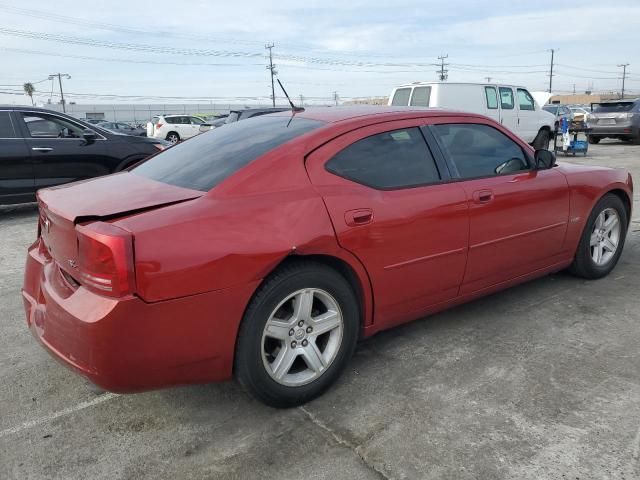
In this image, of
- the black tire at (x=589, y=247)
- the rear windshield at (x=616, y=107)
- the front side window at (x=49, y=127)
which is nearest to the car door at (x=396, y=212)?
the black tire at (x=589, y=247)

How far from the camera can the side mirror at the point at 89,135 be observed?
7884 mm

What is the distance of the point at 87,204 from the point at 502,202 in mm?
2453

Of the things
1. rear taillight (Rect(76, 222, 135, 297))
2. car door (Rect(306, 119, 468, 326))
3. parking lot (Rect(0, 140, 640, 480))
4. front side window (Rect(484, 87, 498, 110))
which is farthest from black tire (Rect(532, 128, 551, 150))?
rear taillight (Rect(76, 222, 135, 297))

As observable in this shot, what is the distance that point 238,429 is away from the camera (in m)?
2.57

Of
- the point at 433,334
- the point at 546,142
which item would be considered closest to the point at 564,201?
the point at 433,334

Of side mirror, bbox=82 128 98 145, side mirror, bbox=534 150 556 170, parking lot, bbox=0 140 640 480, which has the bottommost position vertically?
parking lot, bbox=0 140 640 480

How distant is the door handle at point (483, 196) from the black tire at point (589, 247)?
4.23 ft

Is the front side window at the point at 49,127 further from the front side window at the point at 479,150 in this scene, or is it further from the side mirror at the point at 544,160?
the side mirror at the point at 544,160

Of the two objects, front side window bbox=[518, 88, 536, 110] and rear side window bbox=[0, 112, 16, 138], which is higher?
front side window bbox=[518, 88, 536, 110]

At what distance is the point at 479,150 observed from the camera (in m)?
3.58

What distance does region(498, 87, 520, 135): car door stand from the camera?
1405 centimetres

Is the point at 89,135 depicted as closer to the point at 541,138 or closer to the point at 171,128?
the point at 541,138

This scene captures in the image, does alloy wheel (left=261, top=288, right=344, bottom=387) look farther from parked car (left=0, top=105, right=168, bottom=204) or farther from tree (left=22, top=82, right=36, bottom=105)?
tree (left=22, top=82, right=36, bottom=105)

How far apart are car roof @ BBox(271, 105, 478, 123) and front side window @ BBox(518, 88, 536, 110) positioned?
12.1m
